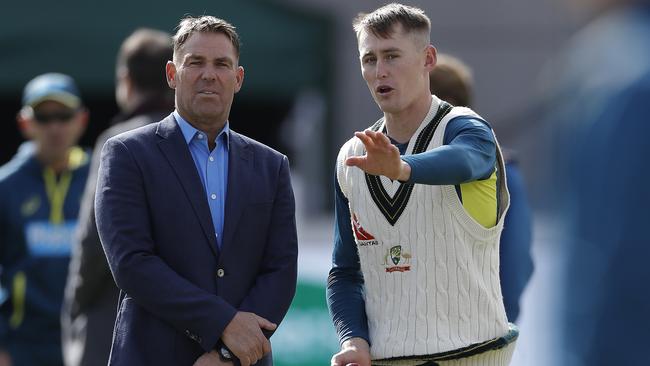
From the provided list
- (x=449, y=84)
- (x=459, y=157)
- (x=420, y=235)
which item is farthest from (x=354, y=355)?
(x=449, y=84)

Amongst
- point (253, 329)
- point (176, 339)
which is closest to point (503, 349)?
point (253, 329)

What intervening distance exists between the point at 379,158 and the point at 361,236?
613 mm

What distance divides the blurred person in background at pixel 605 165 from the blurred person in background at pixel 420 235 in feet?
5.54

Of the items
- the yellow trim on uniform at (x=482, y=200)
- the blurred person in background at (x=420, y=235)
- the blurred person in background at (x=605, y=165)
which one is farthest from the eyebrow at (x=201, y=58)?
the blurred person in background at (x=605, y=165)

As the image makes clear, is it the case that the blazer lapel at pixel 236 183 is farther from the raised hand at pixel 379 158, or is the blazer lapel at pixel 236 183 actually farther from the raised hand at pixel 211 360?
the raised hand at pixel 379 158

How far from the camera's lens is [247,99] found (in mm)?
12719

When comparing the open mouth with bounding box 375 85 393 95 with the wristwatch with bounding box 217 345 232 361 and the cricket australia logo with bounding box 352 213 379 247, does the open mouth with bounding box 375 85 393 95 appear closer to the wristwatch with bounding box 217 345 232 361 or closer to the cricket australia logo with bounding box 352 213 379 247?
the cricket australia logo with bounding box 352 213 379 247

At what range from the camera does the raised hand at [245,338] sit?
11.4 ft

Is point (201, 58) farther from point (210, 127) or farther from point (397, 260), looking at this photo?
point (397, 260)

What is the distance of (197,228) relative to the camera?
141 inches

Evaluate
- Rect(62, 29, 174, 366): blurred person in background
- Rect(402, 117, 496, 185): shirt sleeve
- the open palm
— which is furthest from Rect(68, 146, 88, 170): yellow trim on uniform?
the open palm

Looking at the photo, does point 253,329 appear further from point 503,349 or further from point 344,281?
point 503,349

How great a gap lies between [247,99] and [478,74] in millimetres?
3886

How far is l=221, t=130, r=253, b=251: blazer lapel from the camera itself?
3.62 metres
